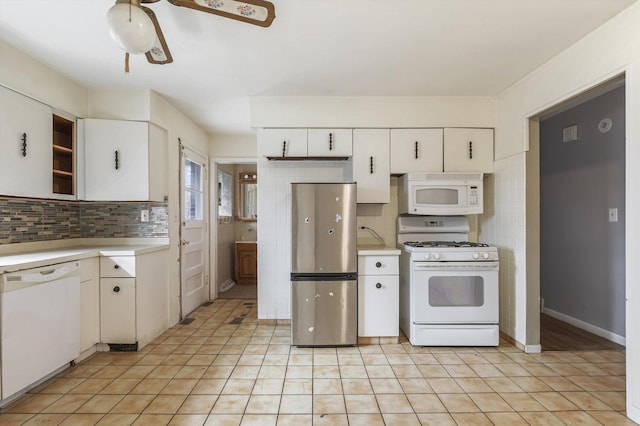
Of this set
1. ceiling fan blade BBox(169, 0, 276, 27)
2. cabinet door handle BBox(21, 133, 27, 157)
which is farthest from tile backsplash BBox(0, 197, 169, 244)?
ceiling fan blade BBox(169, 0, 276, 27)

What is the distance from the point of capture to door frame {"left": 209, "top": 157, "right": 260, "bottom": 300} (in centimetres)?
457

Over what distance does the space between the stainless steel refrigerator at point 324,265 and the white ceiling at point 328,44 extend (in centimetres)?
97

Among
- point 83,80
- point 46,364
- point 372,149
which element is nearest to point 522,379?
point 372,149

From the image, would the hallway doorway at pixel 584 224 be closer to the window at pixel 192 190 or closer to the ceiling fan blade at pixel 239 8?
the ceiling fan blade at pixel 239 8

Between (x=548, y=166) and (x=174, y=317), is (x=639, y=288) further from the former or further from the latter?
(x=174, y=317)

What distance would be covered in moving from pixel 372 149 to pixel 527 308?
1.94 meters

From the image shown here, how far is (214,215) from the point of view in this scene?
462 centimetres

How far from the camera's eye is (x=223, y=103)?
3445 mm

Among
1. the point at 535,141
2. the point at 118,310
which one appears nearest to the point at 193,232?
the point at 118,310

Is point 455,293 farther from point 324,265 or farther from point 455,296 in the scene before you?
point 324,265

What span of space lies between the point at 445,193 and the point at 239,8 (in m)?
2.37

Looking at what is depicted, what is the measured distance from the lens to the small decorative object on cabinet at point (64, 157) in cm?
288

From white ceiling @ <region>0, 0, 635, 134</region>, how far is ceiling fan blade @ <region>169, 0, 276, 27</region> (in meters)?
0.23

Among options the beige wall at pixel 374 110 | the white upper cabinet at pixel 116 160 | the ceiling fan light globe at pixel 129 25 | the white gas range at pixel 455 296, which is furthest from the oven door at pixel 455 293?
the white upper cabinet at pixel 116 160
